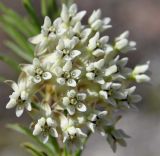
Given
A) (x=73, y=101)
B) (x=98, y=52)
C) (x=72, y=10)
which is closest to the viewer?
(x=73, y=101)

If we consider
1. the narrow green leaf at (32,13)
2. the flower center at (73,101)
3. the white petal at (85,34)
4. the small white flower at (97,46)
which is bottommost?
the flower center at (73,101)

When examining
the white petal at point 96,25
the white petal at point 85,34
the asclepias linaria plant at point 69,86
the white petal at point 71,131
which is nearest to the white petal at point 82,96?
the asclepias linaria plant at point 69,86

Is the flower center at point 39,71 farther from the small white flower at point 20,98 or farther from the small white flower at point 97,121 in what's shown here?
the small white flower at point 97,121

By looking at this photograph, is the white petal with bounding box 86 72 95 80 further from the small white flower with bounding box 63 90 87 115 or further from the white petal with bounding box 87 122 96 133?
the white petal with bounding box 87 122 96 133

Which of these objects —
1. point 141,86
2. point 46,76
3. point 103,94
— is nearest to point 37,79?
point 46,76

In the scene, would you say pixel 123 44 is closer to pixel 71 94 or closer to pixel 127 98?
pixel 127 98

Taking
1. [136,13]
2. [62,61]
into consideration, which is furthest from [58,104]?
[136,13]
